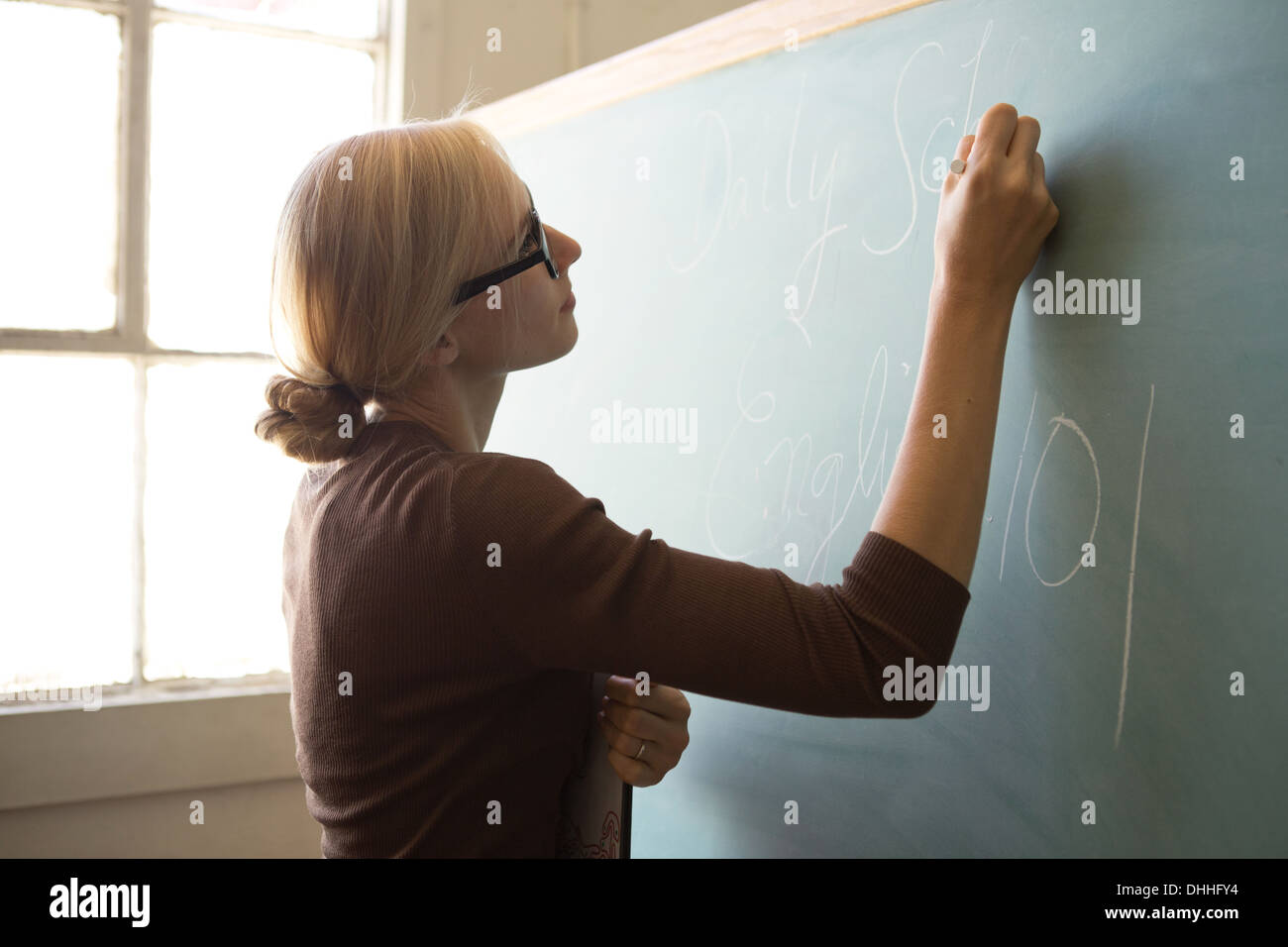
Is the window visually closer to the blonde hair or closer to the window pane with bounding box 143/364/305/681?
the window pane with bounding box 143/364/305/681

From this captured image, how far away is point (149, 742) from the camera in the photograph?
5.64ft

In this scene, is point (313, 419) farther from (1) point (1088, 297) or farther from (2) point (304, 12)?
(2) point (304, 12)

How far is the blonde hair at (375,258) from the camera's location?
830 millimetres

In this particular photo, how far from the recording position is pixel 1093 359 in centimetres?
78

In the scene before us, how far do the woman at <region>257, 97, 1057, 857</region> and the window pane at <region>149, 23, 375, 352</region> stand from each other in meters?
1.05

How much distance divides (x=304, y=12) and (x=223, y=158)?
0.32 metres

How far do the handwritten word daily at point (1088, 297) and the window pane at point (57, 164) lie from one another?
1.56 m

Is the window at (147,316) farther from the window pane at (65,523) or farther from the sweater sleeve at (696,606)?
the sweater sleeve at (696,606)

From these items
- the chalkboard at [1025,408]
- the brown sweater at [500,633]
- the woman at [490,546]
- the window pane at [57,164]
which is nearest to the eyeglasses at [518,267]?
the woman at [490,546]

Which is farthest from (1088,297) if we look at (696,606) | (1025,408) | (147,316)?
(147,316)

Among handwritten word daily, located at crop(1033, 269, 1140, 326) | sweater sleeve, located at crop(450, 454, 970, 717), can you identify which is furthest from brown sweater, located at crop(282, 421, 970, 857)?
handwritten word daily, located at crop(1033, 269, 1140, 326)

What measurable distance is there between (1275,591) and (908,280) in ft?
1.28

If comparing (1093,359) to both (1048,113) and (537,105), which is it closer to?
(1048,113)
